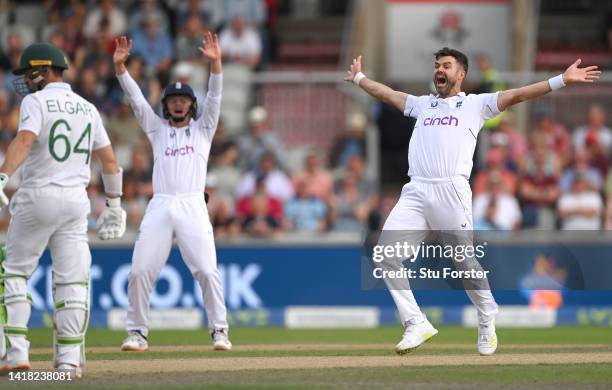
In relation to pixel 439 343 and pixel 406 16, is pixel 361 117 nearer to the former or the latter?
pixel 406 16

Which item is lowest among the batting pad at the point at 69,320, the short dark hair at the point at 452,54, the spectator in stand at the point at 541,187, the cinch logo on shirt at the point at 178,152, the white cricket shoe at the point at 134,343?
the white cricket shoe at the point at 134,343

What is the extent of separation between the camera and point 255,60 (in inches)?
827

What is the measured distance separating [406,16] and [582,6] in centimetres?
372

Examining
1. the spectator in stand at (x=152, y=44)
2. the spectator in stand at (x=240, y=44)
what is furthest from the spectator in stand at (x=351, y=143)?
the spectator in stand at (x=152, y=44)

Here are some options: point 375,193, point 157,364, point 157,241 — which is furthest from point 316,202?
point 157,364

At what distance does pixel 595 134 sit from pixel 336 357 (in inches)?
390

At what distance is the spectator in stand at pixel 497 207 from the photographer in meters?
18.3

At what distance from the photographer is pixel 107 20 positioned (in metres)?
21.5

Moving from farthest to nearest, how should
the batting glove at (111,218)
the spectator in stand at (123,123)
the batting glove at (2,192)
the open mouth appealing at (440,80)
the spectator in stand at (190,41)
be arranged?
the spectator in stand at (190,41), the spectator in stand at (123,123), the open mouth appealing at (440,80), the batting glove at (111,218), the batting glove at (2,192)

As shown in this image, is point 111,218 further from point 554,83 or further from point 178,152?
point 554,83

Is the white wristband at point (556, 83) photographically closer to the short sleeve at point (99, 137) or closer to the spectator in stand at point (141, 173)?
the short sleeve at point (99, 137)

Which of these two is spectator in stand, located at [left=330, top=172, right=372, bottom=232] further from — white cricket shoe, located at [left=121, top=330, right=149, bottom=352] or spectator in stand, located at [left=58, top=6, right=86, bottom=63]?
white cricket shoe, located at [left=121, top=330, right=149, bottom=352]

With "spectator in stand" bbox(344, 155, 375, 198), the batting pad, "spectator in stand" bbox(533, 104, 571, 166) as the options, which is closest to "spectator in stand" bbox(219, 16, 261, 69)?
"spectator in stand" bbox(344, 155, 375, 198)

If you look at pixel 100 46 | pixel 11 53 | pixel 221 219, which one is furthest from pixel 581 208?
pixel 11 53
